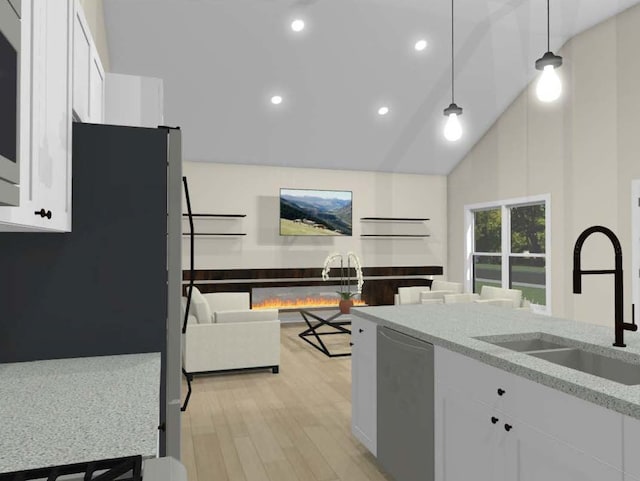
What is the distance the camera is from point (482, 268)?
873 cm

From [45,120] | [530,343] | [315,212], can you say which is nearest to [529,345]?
[530,343]

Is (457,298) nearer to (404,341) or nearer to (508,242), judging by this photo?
(508,242)

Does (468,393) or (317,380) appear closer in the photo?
(468,393)

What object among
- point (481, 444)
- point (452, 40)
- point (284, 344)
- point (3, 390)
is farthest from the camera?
point (284, 344)

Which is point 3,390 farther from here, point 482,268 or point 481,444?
point 482,268

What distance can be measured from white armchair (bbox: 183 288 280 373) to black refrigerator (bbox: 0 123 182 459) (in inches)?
109

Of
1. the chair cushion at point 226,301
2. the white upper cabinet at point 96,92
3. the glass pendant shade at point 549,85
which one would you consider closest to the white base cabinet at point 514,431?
the glass pendant shade at point 549,85

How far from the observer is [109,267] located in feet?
6.17

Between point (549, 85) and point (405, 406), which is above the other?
point (549, 85)

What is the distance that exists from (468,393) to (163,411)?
132 centimetres

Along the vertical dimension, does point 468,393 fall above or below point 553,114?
below

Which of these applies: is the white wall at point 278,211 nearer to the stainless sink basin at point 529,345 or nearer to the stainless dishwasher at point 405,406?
the stainless dishwasher at point 405,406

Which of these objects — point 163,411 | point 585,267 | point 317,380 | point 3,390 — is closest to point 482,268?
point 585,267

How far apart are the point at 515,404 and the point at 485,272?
24.0 feet
